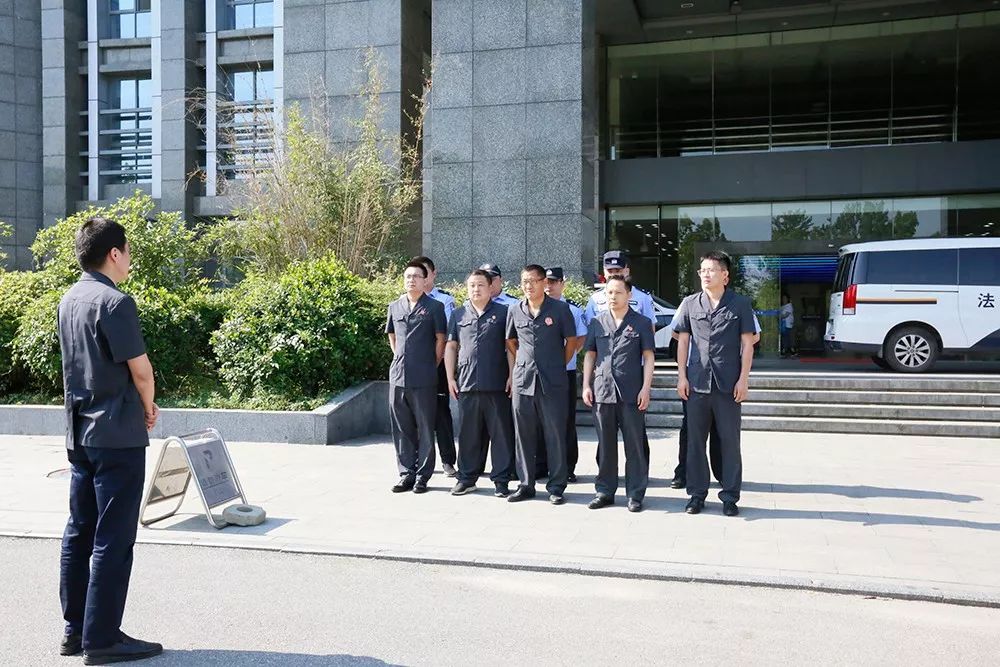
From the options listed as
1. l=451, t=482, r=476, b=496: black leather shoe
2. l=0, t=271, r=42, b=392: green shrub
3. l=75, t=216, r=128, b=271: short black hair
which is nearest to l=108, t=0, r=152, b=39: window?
l=0, t=271, r=42, b=392: green shrub

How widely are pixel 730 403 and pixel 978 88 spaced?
18472 mm

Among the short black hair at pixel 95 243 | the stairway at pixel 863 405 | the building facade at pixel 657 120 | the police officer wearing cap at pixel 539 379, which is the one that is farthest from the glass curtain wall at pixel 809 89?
the short black hair at pixel 95 243

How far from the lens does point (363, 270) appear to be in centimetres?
1452

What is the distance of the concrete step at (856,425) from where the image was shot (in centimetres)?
1059

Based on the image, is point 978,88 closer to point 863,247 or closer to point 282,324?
point 863,247

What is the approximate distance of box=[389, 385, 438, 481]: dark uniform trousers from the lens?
763 cm

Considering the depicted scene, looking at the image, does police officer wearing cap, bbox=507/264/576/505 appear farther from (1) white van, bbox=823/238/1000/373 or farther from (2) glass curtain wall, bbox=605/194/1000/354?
(2) glass curtain wall, bbox=605/194/1000/354

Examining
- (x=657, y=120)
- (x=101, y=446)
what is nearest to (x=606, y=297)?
(x=101, y=446)

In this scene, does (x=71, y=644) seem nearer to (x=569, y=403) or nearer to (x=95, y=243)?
(x=95, y=243)

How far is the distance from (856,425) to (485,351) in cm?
592

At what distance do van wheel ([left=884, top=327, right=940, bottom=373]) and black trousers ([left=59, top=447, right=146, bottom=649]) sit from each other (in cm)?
1237

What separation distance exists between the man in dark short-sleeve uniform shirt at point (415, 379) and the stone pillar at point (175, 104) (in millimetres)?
21052

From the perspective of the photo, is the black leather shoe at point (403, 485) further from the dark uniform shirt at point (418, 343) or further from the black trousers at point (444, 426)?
the dark uniform shirt at point (418, 343)

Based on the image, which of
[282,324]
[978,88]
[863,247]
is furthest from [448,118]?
[978,88]
